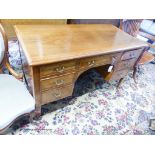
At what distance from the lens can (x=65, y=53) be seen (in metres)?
1.09

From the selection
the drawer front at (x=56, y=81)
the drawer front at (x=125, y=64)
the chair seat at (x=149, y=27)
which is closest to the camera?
the drawer front at (x=56, y=81)

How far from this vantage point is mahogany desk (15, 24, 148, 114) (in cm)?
104

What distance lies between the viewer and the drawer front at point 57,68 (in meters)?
1.03

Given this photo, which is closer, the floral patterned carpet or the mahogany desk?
the mahogany desk

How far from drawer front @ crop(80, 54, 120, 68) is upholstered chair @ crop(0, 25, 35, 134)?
0.51 metres

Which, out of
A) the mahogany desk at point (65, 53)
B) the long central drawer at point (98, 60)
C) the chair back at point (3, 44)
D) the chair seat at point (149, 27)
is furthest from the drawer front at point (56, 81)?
the chair seat at point (149, 27)

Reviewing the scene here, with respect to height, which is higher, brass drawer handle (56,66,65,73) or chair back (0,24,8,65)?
chair back (0,24,8,65)

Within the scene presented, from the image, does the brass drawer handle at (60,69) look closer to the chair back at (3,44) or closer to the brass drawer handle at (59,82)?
the brass drawer handle at (59,82)

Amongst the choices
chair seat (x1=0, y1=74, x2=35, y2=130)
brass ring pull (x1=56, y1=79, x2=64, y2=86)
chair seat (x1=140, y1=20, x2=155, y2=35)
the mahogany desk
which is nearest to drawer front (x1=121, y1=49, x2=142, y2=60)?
the mahogany desk

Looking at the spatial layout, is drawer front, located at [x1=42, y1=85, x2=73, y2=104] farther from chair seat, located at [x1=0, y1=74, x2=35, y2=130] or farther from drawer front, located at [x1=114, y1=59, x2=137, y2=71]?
drawer front, located at [x1=114, y1=59, x2=137, y2=71]

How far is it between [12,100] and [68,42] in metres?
0.64

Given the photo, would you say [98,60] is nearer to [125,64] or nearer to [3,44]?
[125,64]
